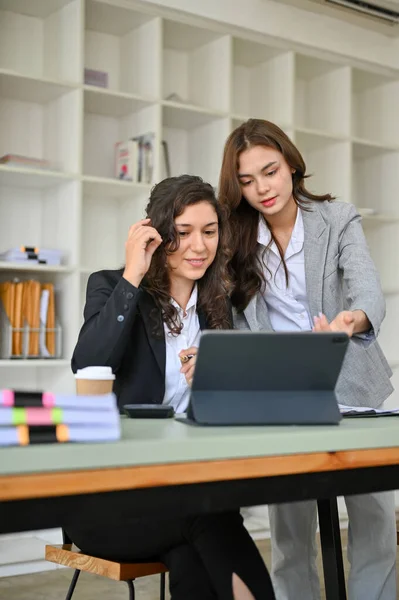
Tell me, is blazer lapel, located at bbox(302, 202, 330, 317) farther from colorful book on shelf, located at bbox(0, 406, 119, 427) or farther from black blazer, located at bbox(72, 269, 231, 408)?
colorful book on shelf, located at bbox(0, 406, 119, 427)

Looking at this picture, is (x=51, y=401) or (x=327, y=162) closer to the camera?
(x=51, y=401)

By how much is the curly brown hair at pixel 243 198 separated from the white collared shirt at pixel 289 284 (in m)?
0.02

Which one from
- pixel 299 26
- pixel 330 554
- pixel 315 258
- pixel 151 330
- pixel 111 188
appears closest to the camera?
pixel 330 554

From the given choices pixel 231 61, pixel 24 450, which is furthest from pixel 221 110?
pixel 24 450

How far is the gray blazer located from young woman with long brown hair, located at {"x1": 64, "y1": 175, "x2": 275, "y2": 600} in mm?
182

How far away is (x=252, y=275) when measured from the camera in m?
2.33

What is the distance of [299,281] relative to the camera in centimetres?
234

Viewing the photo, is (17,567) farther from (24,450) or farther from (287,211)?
(24,450)

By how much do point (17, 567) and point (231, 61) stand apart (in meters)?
2.55

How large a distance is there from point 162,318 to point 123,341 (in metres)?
0.17

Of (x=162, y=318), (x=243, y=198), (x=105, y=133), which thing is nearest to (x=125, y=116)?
(x=105, y=133)

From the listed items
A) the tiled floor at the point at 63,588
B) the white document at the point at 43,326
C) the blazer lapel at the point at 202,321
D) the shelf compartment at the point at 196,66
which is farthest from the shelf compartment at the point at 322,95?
the blazer lapel at the point at 202,321

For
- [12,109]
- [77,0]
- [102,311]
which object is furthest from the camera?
[12,109]

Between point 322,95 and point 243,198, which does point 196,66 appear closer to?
point 322,95
